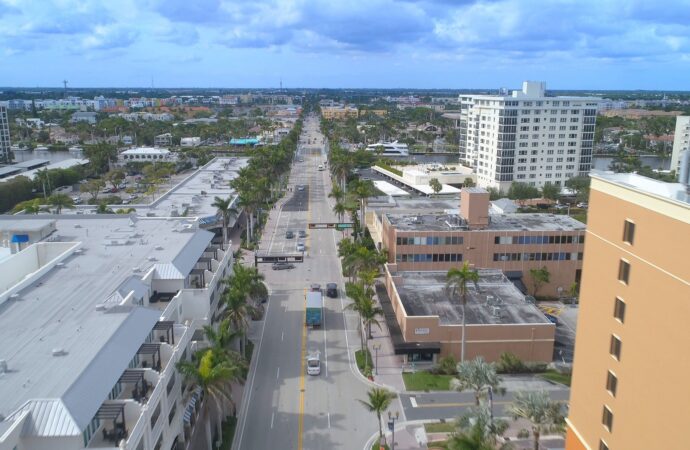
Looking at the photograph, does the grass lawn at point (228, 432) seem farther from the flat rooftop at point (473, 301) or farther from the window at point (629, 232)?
the window at point (629, 232)

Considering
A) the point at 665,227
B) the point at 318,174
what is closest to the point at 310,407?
the point at 665,227

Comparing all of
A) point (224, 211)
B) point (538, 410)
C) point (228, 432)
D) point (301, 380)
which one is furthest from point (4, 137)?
point (538, 410)

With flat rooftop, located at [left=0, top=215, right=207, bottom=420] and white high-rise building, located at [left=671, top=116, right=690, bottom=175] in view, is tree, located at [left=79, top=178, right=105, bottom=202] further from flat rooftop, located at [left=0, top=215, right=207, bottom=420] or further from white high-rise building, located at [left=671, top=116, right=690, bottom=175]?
white high-rise building, located at [left=671, top=116, right=690, bottom=175]

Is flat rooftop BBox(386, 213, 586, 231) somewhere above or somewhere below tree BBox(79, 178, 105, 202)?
above

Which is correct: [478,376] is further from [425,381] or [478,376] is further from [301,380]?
[301,380]

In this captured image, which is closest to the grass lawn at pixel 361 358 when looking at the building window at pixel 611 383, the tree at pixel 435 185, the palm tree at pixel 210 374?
the palm tree at pixel 210 374

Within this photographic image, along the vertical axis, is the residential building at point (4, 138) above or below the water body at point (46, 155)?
above

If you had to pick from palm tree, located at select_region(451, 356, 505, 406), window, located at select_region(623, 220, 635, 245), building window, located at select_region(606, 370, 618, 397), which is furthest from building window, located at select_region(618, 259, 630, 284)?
palm tree, located at select_region(451, 356, 505, 406)

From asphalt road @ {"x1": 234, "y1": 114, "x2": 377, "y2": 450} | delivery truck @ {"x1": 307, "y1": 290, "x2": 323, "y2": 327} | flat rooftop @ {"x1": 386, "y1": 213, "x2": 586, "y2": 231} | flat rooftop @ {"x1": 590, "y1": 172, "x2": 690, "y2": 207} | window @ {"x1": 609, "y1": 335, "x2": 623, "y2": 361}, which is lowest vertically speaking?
asphalt road @ {"x1": 234, "y1": 114, "x2": 377, "y2": 450}
